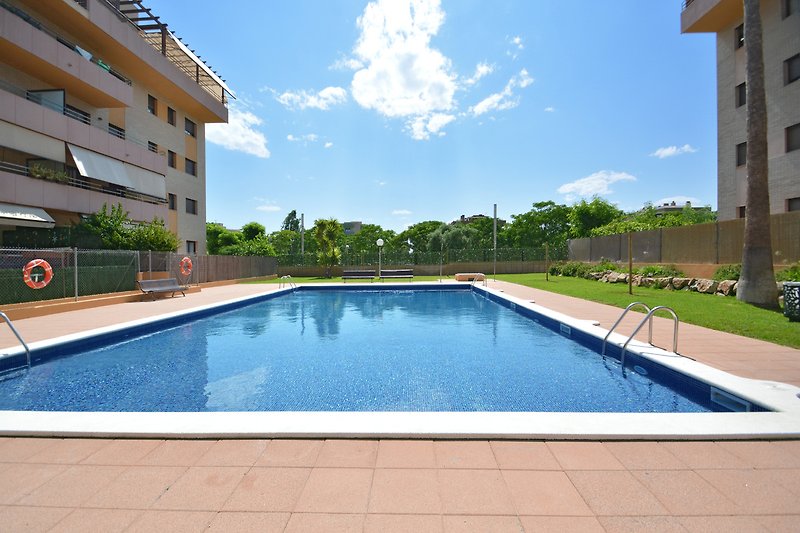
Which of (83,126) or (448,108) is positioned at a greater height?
(448,108)

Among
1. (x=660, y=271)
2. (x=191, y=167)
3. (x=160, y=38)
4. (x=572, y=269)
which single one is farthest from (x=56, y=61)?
(x=572, y=269)

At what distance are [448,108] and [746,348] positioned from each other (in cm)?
2068

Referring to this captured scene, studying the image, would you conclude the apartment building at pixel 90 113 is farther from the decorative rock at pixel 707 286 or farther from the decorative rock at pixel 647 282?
the decorative rock at pixel 707 286

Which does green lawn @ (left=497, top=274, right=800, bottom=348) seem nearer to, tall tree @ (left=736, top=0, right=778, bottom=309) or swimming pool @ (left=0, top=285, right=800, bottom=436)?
tall tree @ (left=736, top=0, right=778, bottom=309)

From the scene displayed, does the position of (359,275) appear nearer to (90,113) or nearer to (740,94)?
(90,113)

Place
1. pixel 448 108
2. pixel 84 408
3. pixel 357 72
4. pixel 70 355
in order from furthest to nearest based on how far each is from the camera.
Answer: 1. pixel 448 108
2. pixel 357 72
3. pixel 70 355
4. pixel 84 408

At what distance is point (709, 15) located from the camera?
1922 cm

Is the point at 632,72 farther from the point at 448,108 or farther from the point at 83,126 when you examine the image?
the point at 83,126

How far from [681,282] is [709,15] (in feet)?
45.8

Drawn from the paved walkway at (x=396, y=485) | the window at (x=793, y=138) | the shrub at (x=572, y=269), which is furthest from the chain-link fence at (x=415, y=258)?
the paved walkway at (x=396, y=485)

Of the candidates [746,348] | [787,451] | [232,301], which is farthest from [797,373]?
[232,301]

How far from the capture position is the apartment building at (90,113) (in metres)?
14.7

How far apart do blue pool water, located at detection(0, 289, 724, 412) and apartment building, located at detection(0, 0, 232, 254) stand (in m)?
11.1

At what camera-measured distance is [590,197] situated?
49000 mm
